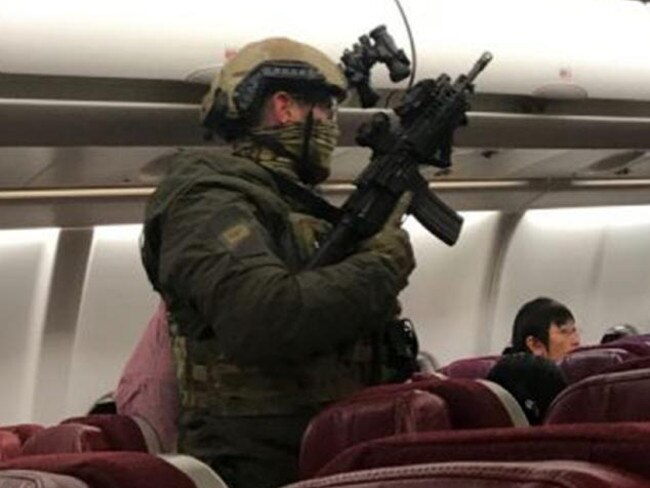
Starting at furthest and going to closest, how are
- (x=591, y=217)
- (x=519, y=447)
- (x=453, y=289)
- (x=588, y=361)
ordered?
(x=591, y=217)
(x=453, y=289)
(x=588, y=361)
(x=519, y=447)

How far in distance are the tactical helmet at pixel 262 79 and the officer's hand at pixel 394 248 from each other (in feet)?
1.18

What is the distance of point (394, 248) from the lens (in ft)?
8.75

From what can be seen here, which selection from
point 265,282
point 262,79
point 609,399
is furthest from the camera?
point 262,79

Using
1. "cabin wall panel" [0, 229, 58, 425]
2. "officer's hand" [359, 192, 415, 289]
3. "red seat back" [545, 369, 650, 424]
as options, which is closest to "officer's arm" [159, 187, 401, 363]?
"officer's hand" [359, 192, 415, 289]

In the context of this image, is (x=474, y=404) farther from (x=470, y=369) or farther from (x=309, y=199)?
(x=470, y=369)

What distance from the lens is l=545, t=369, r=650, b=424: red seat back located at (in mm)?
1585

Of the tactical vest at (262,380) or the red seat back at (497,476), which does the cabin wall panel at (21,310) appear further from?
the red seat back at (497,476)

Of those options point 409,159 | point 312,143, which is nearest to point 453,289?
point 409,159

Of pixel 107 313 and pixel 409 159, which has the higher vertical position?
pixel 409 159

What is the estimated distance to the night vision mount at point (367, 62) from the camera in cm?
316

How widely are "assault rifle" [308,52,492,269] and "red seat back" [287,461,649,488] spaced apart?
157cm

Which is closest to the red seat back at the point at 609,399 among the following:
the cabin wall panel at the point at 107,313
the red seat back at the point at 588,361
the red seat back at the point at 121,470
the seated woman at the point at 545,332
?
the red seat back at the point at 121,470

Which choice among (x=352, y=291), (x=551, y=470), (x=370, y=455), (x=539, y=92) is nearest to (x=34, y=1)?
(x=352, y=291)

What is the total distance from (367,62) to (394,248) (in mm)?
708
